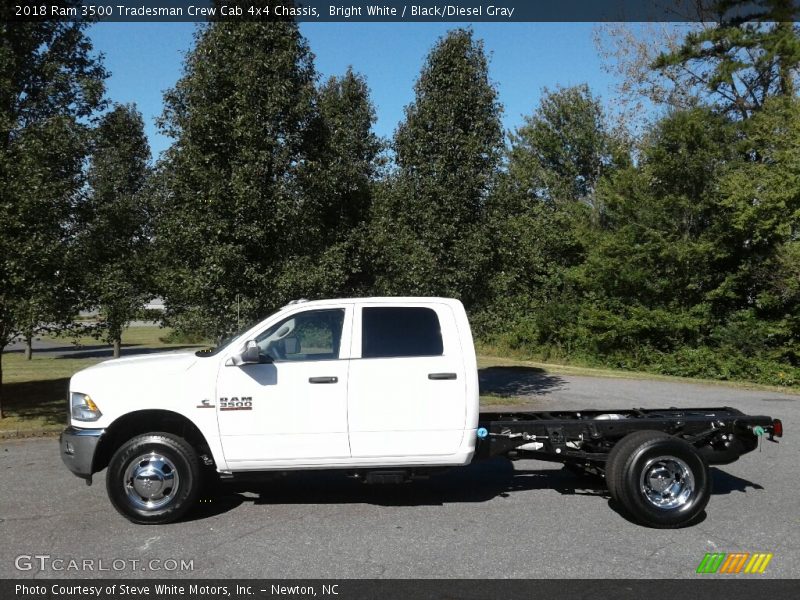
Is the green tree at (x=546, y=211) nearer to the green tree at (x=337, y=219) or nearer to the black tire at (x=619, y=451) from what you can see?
the green tree at (x=337, y=219)

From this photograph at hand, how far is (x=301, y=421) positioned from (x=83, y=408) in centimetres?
196

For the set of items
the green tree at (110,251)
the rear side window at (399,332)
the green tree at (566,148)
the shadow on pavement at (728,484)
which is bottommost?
the shadow on pavement at (728,484)

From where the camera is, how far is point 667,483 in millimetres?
6426

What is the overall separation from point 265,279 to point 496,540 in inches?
274

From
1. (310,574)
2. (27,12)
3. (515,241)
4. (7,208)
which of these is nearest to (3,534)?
(310,574)

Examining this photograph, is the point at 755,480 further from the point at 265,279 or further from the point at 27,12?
the point at 27,12

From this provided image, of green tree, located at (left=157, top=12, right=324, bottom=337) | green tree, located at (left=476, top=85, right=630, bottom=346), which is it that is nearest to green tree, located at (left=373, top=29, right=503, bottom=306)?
green tree, located at (left=476, top=85, right=630, bottom=346)

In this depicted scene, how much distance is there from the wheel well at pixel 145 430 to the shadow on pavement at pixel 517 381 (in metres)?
9.75

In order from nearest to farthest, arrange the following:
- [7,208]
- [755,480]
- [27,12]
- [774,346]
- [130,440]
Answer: [130,440]
[755,480]
[7,208]
[27,12]
[774,346]

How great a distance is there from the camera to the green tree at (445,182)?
44.6 feet

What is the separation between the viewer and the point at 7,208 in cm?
1043

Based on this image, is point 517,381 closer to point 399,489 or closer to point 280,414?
point 399,489
